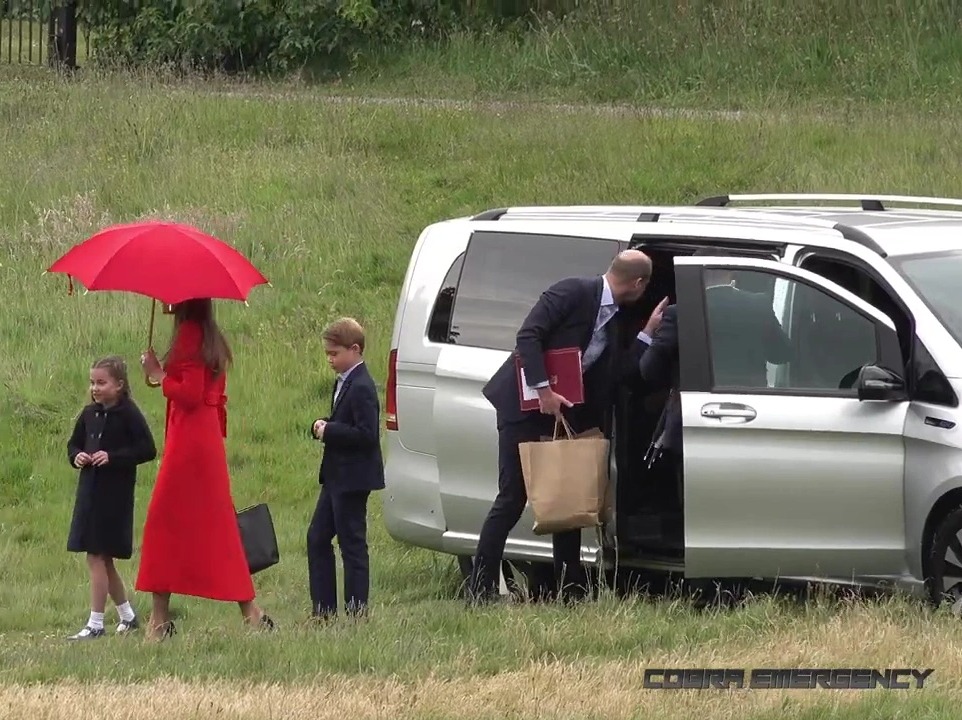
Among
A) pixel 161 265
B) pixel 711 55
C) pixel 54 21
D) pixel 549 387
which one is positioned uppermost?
pixel 54 21

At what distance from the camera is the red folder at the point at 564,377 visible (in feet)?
24.8

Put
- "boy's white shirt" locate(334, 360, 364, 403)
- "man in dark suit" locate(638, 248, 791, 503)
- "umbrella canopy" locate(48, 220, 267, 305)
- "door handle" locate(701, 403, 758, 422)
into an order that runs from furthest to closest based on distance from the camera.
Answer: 1. "boy's white shirt" locate(334, 360, 364, 403)
2. "umbrella canopy" locate(48, 220, 267, 305)
3. "man in dark suit" locate(638, 248, 791, 503)
4. "door handle" locate(701, 403, 758, 422)

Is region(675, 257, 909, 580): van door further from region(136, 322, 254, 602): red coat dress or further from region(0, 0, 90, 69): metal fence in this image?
region(0, 0, 90, 69): metal fence

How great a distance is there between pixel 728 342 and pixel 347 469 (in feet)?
5.80

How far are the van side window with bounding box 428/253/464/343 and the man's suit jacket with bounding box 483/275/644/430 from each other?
0.69 m

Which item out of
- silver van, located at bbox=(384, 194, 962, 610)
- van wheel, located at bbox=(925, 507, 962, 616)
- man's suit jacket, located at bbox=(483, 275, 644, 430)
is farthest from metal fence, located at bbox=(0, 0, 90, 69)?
van wheel, located at bbox=(925, 507, 962, 616)

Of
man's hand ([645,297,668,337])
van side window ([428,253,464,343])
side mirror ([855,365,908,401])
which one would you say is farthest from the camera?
van side window ([428,253,464,343])

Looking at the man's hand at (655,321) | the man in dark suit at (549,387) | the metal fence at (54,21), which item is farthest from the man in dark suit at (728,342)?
the metal fence at (54,21)

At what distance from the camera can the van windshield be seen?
278 inches

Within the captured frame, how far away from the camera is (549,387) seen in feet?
24.5

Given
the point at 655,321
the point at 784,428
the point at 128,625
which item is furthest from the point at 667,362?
the point at 128,625

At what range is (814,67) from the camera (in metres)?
19.5

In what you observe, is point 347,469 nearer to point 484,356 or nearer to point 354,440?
point 354,440

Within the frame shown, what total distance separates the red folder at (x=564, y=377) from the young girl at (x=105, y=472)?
197 cm
